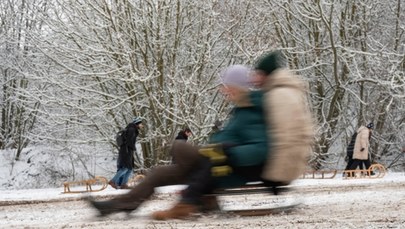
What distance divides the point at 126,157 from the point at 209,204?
10.4m

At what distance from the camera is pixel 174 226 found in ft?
17.8

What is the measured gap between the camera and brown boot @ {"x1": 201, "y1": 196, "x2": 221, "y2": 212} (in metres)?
5.99

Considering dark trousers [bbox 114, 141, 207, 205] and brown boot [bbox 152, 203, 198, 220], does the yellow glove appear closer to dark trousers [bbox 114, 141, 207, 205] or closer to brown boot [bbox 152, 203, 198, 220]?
dark trousers [bbox 114, 141, 207, 205]

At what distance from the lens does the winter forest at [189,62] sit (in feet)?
66.0

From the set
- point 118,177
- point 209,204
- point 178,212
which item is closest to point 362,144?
point 118,177

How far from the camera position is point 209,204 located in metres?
6.11

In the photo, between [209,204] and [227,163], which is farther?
[209,204]

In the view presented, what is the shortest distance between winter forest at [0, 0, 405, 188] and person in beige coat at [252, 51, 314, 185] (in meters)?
13.7

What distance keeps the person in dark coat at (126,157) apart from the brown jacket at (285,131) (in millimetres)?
10385

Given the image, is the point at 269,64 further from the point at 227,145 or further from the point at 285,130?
the point at 227,145

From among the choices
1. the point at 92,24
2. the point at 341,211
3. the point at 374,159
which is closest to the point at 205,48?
the point at 92,24

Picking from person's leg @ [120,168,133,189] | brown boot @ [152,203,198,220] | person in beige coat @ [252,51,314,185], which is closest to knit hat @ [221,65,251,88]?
person in beige coat @ [252,51,314,185]

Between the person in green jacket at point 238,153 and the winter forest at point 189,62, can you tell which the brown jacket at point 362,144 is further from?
the person in green jacket at point 238,153

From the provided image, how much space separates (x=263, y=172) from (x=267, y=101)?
613mm
